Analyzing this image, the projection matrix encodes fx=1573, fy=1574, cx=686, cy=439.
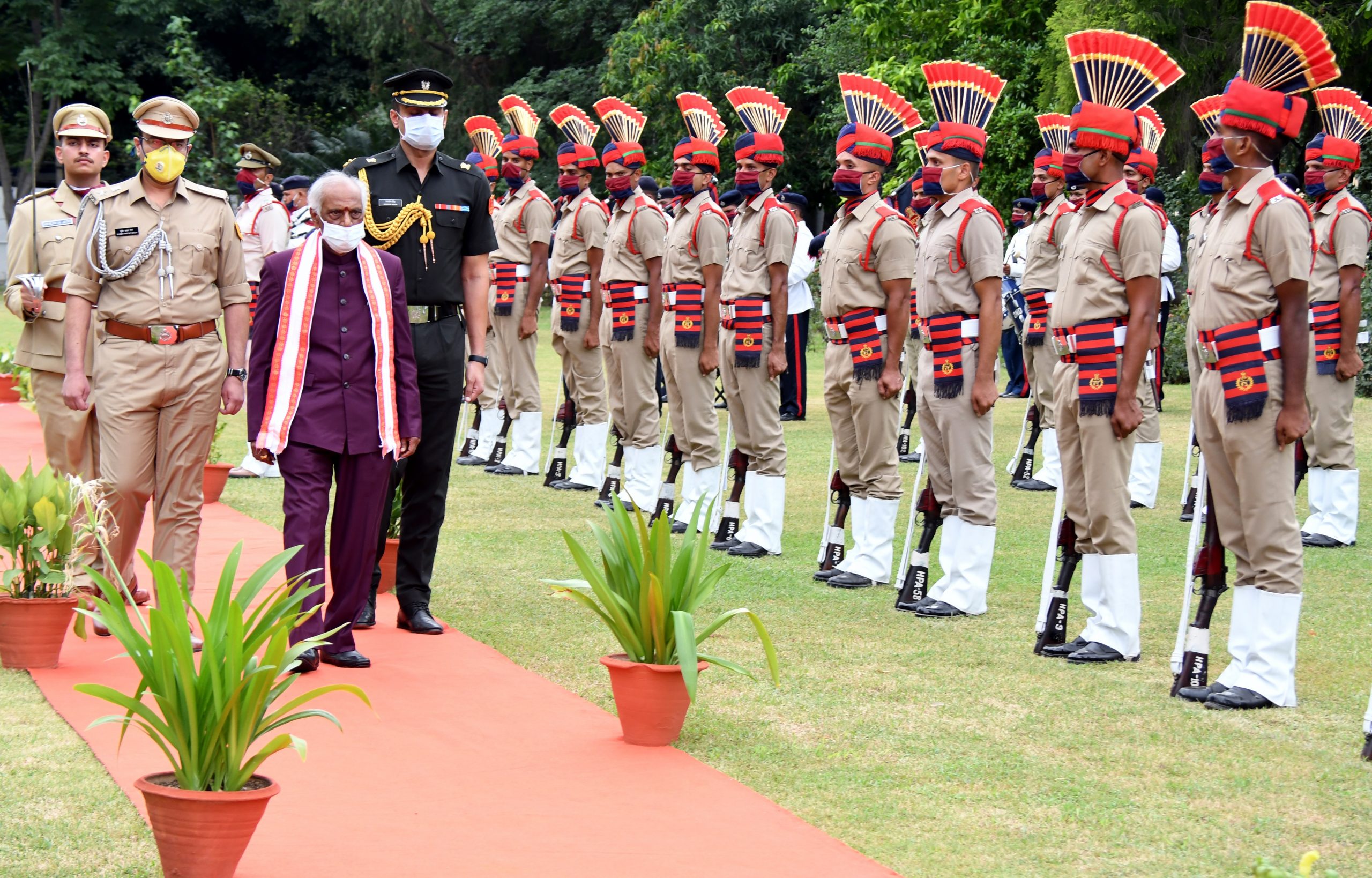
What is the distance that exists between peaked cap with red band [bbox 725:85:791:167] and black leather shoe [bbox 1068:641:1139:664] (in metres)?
3.77

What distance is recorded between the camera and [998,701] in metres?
6.03

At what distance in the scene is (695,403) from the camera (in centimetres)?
1004

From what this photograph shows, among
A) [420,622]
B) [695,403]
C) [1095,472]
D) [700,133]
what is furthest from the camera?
[700,133]

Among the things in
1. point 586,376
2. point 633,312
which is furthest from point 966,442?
point 586,376

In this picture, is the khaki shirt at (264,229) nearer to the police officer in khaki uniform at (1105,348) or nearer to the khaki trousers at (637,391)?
the khaki trousers at (637,391)

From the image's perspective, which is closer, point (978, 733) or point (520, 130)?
point (978, 733)

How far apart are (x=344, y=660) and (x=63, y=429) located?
2086 mm

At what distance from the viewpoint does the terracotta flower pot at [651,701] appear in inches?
211

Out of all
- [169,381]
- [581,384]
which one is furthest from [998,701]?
[581,384]

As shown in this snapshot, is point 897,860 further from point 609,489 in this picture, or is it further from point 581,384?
point 581,384

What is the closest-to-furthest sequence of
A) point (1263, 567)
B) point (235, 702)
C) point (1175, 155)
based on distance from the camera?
point (235, 702) → point (1263, 567) → point (1175, 155)

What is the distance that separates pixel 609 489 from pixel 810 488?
5.32 ft

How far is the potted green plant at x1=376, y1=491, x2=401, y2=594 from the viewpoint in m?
7.79

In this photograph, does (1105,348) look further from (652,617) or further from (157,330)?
(157,330)
